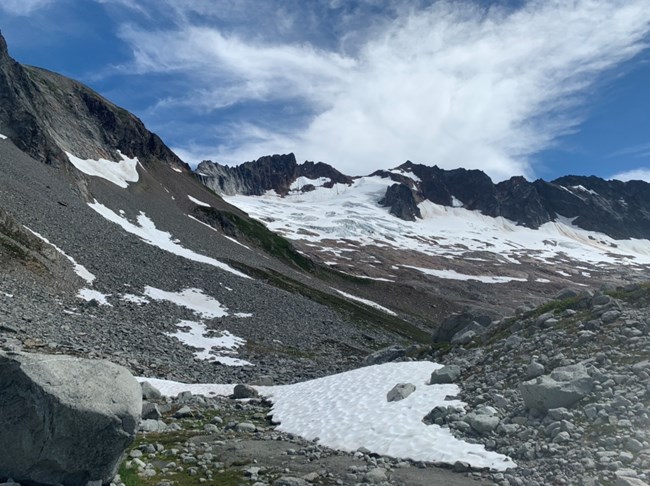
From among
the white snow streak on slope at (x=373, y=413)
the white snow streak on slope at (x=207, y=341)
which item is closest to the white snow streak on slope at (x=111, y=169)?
the white snow streak on slope at (x=207, y=341)

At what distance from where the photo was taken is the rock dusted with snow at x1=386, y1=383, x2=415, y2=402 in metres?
20.1

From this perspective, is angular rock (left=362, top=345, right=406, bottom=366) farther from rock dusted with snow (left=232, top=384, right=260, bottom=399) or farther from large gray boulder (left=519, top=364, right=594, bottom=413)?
large gray boulder (left=519, top=364, right=594, bottom=413)

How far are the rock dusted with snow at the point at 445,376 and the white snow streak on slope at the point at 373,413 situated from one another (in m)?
0.69

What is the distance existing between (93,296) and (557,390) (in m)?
39.0

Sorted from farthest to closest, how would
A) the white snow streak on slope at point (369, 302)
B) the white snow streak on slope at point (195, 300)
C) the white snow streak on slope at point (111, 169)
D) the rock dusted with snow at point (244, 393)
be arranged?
the white snow streak on slope at point (369, 302)
the white snow streak on slope at point (111, 169)
the white snow streak on slope at point (195, 300)
the rock dusted with snow at point (244, 393)

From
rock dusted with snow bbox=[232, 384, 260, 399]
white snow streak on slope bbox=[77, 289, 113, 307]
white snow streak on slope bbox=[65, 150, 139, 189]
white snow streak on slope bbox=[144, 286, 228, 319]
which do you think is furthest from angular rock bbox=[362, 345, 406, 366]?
white snow streak on slope bbox=[65, 150, 139, 189]

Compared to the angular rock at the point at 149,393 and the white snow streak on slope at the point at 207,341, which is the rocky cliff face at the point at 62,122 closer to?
the white snow streak on slope at the point at 207,341

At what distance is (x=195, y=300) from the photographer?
54375 mm

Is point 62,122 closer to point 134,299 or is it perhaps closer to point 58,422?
point 134,299

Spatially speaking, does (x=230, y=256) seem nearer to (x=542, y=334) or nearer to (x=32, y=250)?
(x=32, y=250)

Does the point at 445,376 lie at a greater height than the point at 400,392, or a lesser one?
greater

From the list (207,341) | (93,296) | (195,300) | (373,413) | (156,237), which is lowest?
(207,341)

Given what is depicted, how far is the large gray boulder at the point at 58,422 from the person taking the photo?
32.4 ft

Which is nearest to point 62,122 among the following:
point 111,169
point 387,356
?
point 111,169
